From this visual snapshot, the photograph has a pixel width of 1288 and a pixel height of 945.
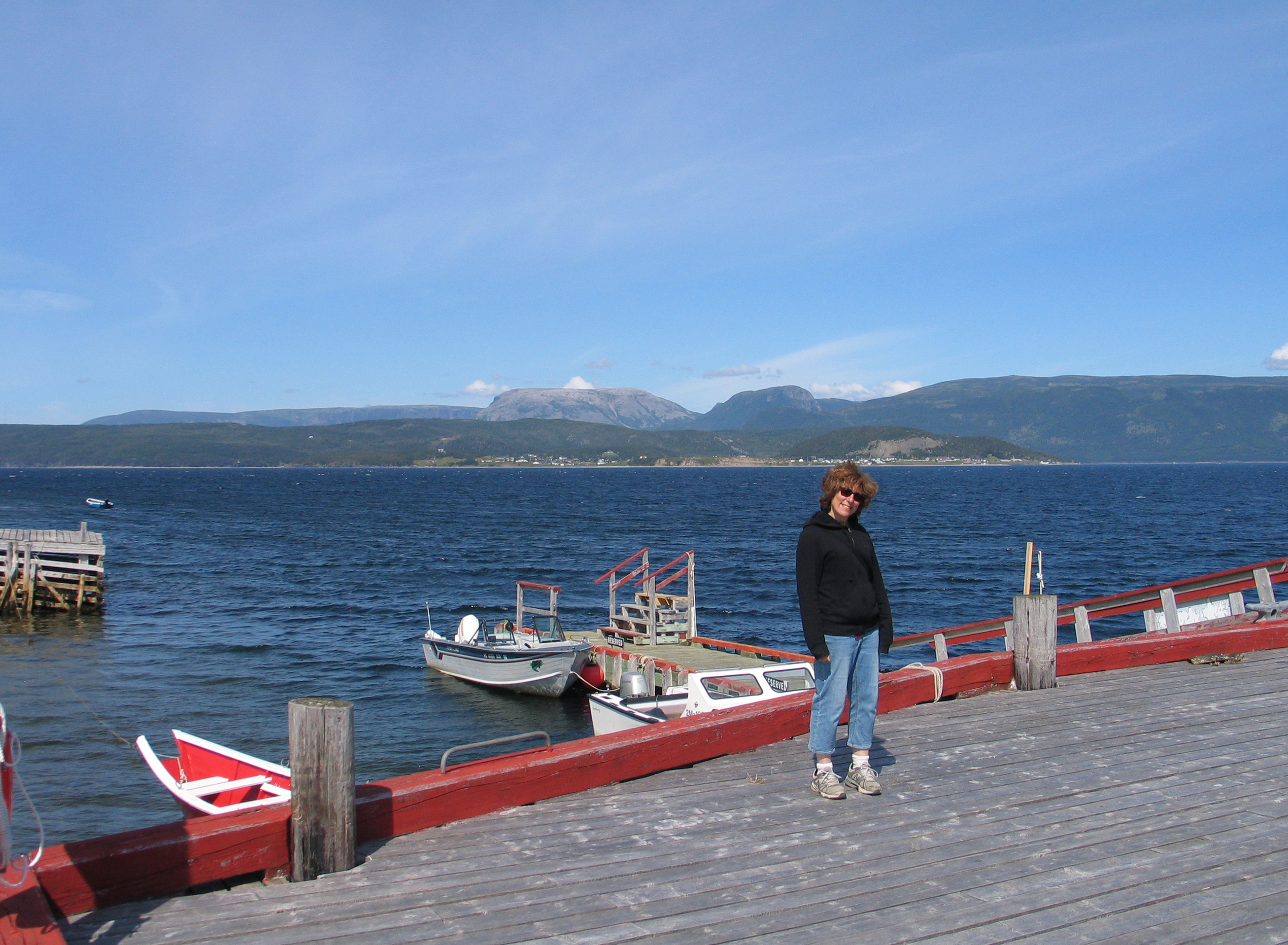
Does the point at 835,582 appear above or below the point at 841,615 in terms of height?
above

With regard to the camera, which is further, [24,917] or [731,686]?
[731,686]

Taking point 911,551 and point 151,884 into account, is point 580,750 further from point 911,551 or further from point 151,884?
point 911,551

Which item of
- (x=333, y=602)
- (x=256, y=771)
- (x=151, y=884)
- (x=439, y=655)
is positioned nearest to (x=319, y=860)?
(x=151, y=884)

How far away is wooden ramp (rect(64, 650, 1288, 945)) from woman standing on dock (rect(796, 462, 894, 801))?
329 millimetres

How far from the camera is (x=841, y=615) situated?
6.08m

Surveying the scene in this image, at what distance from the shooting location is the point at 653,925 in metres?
4.23

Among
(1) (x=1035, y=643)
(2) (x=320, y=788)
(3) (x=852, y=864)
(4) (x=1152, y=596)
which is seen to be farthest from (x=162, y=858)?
(4) (x=1152, y=596)

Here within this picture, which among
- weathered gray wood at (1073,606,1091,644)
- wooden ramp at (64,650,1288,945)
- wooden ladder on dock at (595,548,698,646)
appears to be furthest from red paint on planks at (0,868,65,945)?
wooden ladder on dock at (595,548,698,646)

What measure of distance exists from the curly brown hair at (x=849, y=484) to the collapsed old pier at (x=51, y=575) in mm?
33649

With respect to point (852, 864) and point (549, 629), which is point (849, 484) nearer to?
point (852, 864)

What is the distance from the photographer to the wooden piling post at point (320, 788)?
4770 millimetres

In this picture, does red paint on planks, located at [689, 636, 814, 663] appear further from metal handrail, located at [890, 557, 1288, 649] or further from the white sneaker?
the white sneaker

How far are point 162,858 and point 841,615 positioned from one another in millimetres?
4155

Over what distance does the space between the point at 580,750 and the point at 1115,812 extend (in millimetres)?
3442
